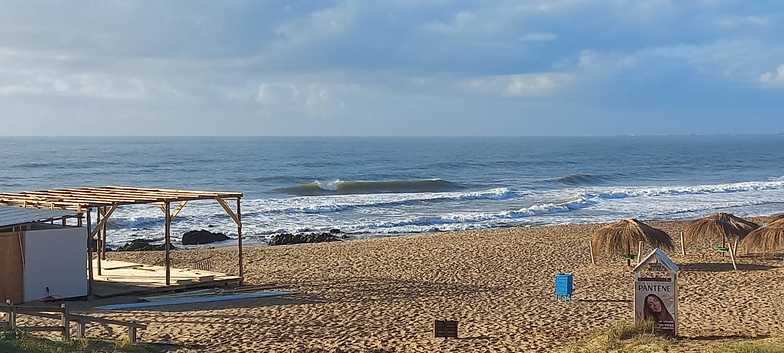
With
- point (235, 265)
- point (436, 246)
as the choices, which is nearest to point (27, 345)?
point (235, 265)

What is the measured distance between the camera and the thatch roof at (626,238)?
18391 millimetres

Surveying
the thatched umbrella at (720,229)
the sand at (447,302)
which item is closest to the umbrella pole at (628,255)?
the sand at (447,302)

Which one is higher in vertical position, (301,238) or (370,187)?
(301,238)

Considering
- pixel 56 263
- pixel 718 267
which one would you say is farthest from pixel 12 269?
pixel 718 267

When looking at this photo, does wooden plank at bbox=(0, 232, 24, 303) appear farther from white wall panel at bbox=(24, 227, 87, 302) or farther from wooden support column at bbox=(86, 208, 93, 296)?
wooden support column at bbox=(86, 208, 93, 296)

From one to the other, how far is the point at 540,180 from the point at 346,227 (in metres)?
31.0

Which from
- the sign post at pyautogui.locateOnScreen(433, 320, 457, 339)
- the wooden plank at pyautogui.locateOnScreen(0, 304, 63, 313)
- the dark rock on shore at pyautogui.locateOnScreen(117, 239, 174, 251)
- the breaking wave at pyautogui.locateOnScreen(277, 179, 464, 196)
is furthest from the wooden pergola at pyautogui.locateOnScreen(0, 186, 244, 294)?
the breaking wave at pyautogui.locateOnScreen(277, 179, 464, 196)

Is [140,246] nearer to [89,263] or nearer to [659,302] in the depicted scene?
[89,263]

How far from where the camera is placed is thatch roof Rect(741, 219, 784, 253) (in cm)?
1802

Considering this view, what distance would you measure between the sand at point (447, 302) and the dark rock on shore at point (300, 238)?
3.86 meters

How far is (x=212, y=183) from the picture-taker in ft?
189

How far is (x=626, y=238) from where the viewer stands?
18.5 m

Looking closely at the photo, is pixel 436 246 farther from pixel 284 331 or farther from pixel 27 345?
pixel 27 345

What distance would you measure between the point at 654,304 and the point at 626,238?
712 centimetres
